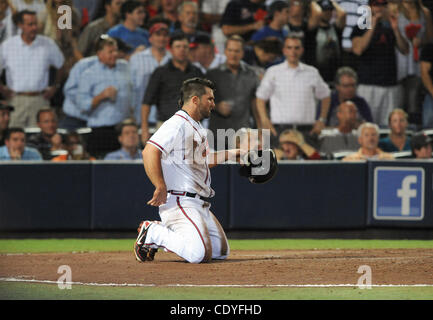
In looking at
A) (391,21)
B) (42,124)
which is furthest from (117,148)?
(391,21)

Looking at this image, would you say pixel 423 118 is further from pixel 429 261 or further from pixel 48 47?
pixel 48 47

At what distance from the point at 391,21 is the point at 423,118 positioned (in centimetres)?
142

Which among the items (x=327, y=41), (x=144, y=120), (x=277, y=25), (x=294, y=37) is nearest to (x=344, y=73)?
(x=327, y=41)

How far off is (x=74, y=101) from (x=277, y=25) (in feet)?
9.75

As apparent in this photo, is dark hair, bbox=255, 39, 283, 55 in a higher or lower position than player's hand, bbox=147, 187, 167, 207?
higher

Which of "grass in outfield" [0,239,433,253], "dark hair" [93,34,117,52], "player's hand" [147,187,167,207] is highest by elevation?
"dark hair" [93,34,117,52]

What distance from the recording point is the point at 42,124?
10047mm

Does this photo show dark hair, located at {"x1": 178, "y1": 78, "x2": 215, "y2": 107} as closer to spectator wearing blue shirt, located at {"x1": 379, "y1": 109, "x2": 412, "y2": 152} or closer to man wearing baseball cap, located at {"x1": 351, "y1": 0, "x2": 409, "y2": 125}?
spectator wearing blue shirt, located at {"x1": 379, "y1": 109, "x2": 412, "y2": 152}

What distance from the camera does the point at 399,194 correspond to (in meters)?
9.98

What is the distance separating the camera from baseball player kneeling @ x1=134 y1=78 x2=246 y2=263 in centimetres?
671

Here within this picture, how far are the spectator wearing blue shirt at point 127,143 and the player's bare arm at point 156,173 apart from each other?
10.9ft

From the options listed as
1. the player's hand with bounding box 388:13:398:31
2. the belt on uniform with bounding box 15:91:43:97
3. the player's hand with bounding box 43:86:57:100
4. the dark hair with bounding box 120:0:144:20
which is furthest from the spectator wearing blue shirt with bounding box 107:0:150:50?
the player's hand with bounding box 388:13:398:31

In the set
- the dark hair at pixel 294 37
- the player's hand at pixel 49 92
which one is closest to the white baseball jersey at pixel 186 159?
the dark hair at pixel 294 37

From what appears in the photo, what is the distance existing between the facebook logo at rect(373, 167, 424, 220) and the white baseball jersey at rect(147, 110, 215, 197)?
3719 millimetres
